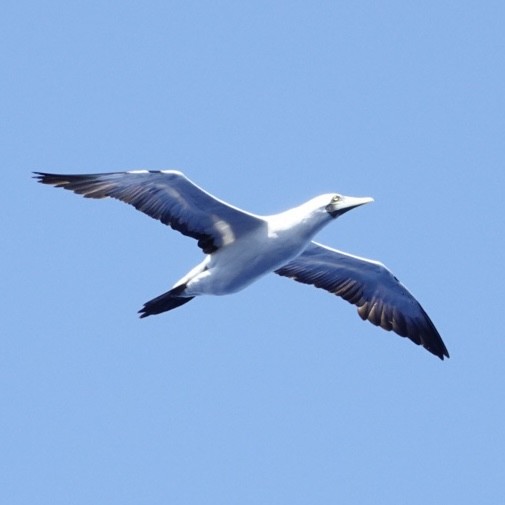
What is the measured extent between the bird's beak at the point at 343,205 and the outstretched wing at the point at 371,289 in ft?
9.53

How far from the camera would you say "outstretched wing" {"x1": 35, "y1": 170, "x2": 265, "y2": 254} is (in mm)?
20734

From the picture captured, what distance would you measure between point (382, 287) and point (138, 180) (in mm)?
6331

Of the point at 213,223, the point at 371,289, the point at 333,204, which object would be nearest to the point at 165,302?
the point at 213,223

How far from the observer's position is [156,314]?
72.9 ft

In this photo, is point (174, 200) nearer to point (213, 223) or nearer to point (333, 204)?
point (213, 223)

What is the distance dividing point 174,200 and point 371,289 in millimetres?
5539

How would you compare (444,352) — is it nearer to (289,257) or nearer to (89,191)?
(289,257)

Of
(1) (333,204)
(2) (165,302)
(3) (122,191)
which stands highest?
(1) (333,204)

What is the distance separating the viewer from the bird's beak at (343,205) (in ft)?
69.3

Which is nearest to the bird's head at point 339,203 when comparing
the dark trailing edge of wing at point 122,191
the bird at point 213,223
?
the bird at point 213,223

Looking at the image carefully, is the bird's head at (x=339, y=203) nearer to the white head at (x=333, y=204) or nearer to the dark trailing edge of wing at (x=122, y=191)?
the white head at (x=333, y=204)

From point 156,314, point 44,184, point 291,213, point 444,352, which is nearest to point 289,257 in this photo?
point 291,213

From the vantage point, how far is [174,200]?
69.5ft

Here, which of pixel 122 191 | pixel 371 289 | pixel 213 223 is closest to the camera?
pixel 122 191
